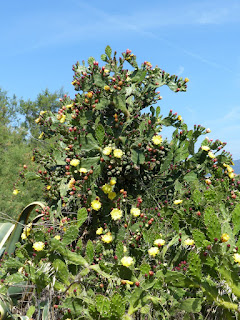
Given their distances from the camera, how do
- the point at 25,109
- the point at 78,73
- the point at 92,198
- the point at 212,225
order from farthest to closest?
the point at 25,109 < the point at 78,73 < the point at 92,198 < the point at 212,225

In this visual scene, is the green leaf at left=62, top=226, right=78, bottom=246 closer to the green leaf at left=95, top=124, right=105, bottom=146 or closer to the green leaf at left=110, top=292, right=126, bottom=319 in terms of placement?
the green leaf at left=110, top=292, right=126, bottom=319

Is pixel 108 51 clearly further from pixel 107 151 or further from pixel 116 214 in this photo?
pixel 116 214

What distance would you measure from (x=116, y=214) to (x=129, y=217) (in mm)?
148

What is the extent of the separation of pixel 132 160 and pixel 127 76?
916 millimetres

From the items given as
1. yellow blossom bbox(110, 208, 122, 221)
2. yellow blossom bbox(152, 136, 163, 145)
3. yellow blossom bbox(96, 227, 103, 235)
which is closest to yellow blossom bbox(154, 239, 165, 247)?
yellow blossom bbox(110, 208, 122, 221)

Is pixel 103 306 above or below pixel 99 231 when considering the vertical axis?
below

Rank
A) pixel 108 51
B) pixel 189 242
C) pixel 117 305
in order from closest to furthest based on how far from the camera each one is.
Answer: pixel 117 305 → pixel 189 242 → pixel 108 51

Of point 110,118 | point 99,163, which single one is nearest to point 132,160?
point 99,163

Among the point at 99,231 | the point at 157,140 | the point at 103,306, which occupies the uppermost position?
the point at 157,140

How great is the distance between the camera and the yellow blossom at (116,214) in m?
2.74

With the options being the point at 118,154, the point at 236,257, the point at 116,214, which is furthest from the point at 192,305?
the point at 118,154

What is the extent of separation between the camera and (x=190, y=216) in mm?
2561

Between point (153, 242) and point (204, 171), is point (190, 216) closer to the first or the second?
point (153, 242)

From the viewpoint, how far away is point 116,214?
109 inches
